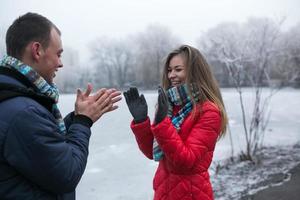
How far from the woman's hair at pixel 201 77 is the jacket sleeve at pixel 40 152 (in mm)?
1115

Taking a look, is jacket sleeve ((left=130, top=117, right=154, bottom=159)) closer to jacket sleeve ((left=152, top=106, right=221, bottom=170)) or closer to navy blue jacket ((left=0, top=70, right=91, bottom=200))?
jacket sleeve ((left=152, top=106, right=221, bottom=170))

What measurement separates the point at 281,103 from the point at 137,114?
17.2 meters

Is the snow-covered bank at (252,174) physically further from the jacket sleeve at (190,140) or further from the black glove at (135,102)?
the black glove at (135,102)

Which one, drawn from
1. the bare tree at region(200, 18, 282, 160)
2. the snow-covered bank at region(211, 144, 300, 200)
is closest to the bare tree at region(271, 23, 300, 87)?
the bare tree at region(200, 18, 282, 160)

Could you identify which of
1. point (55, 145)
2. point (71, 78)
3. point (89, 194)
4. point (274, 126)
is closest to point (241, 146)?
point (274, 126)

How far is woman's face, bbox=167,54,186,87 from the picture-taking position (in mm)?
2477

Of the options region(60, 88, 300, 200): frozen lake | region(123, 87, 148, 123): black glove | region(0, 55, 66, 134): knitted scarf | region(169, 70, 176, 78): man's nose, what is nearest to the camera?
region(0, 55, 66, 134): knitted scarf

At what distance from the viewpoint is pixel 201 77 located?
246 cm

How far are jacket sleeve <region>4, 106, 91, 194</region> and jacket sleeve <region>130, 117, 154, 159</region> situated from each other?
2.69ft

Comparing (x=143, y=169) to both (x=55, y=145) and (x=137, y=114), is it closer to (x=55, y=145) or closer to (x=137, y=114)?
(x=137, y=114)

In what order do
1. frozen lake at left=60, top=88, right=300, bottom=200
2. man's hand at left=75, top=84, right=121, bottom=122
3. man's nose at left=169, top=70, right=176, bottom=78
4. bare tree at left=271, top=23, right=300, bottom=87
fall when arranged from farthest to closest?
1. bare tree at left=271, top=23, right=300, bottom=87
2. frozen lake at left=60, top=88, right=300, bottom=200
3. man's nose at left=169, top=70, right=176, bottom=78
4. man's hand at left=75, top=84, right=121, bottom=122

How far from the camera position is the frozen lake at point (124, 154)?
5453 mm

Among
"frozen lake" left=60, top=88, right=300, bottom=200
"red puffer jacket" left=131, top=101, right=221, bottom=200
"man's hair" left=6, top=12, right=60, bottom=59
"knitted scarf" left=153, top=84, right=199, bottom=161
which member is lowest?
"frozen lake" left=60, top=88, right=300, bottom=200

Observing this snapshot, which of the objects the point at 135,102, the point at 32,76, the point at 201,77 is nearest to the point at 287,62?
the point at 201,77
